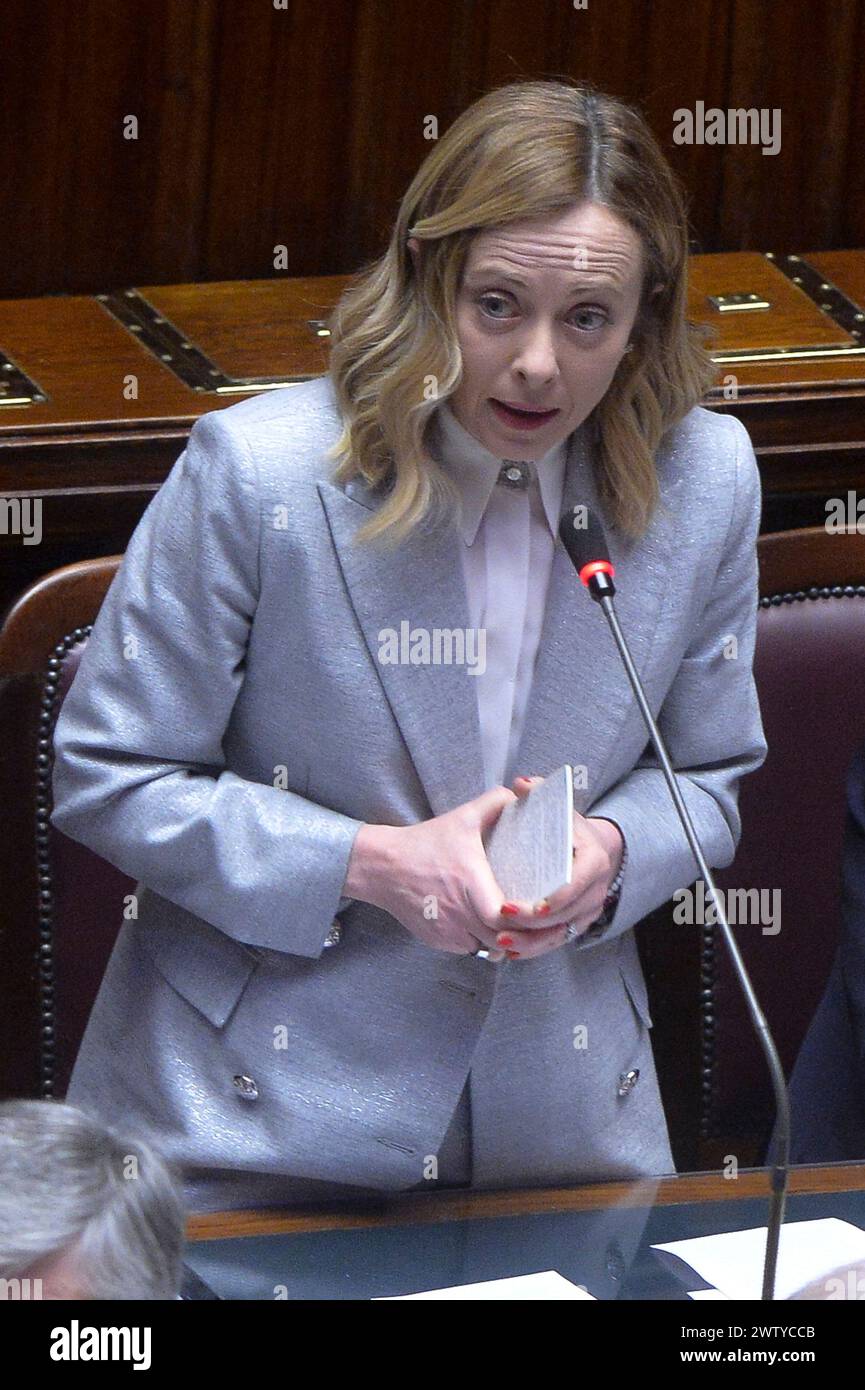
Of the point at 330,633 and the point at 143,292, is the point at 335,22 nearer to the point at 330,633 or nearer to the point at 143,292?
the point at 143,292

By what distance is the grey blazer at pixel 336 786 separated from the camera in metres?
1.94

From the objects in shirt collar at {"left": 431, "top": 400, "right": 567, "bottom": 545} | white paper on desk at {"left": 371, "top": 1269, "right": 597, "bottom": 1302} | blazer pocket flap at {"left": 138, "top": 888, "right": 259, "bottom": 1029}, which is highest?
shirt collar at {"left": 431, "top": 400, "right": 567, "bottom": 545}

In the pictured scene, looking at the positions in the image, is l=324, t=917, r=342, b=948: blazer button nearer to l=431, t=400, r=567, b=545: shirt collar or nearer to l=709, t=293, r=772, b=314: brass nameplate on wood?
l=431, t=400, r=567, b=545: shirt collar

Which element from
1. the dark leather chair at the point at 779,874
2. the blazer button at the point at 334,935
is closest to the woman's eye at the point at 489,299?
the blazer button at the point at 334,935

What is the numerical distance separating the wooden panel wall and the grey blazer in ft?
2.97

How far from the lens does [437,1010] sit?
2029mm

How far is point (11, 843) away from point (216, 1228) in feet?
1.93

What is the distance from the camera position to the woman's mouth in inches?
75.3

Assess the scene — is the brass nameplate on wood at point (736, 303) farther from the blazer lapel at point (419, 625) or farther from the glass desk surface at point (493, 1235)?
the glass desk surface at point (493, 1235)

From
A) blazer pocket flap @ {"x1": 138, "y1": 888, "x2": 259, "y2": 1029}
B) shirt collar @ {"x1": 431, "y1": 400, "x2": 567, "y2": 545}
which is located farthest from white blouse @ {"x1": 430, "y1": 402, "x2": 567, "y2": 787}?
blazer pocket flap @ {"x1": 138, "y1": 888, "x2": 259, "y2": 1029}

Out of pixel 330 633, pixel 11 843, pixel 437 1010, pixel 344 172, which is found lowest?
pixel 437 1010

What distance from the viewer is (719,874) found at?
8.34ft
